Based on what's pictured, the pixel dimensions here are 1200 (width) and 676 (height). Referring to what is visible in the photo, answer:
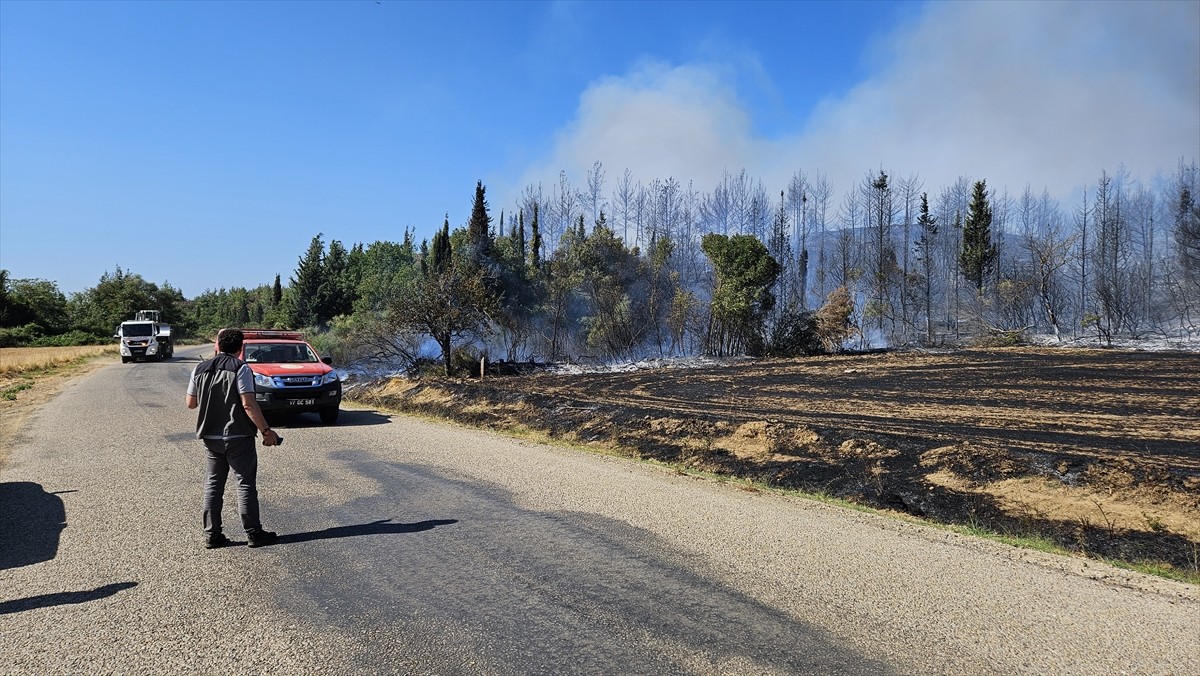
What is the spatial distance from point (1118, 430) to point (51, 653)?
1504 cm

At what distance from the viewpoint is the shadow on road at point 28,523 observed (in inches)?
202

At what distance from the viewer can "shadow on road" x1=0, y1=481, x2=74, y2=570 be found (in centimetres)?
514

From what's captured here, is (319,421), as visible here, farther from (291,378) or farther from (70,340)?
(70,340)

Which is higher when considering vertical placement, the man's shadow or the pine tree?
the pine tree

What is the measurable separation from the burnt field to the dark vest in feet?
21.0

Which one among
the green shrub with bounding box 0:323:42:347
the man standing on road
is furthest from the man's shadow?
the green shrub with bounding box 0:323:42:347

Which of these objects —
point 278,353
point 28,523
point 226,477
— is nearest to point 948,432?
point 226,477

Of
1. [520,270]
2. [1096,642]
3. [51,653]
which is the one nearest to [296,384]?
[51,653]

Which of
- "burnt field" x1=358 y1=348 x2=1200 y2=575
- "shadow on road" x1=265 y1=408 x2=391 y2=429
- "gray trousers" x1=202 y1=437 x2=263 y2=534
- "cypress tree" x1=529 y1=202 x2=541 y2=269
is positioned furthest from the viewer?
→ "cypress tree" x1=529 y1=202 x2=541 y2=269

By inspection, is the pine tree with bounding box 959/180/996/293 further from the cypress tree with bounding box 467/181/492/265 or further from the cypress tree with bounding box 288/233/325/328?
the cypress tree with bounding box 288/233/325/328

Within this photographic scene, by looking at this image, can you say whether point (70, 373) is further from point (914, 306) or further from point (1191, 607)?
point (914, 306)

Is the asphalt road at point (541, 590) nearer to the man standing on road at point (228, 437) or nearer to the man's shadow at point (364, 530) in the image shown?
the man's shadow at point (364, 530)

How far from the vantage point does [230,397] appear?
544 centimetres

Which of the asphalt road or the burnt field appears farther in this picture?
the burnt field
